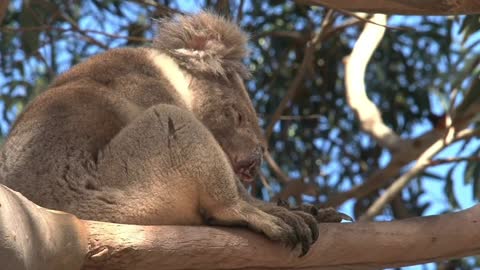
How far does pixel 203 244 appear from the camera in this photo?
2.95m

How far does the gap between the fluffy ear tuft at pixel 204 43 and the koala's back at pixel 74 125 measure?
0.28 m

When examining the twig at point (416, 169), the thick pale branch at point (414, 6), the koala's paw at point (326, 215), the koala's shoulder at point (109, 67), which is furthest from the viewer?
the twig at point (416, 169)

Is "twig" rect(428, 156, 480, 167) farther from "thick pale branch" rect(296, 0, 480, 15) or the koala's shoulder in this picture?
"thick pale branch" rect(296, 0, 480, 15)

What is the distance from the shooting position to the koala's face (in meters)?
3.92

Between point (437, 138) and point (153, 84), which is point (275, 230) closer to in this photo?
point (153, 84)

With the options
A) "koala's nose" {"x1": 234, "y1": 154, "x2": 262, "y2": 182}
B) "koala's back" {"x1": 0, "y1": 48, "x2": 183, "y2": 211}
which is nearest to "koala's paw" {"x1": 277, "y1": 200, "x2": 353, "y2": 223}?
"koala's nose" {"x1": 234, "y1": 154, "x2": 262, "y2": 182}

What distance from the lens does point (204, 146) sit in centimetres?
322

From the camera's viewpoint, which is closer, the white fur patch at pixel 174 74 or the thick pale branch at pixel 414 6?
the thick pale branch at pixel 414 6

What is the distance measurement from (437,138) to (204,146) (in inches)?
Result: 120

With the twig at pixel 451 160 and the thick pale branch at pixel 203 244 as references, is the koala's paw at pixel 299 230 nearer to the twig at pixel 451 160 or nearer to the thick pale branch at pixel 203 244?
the thick pale branch at pixel 203 244

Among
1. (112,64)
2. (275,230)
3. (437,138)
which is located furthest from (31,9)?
(275,230)

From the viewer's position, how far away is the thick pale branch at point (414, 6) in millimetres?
3125

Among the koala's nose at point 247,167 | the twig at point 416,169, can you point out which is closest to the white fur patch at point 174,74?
the koala's nose at point 247,167

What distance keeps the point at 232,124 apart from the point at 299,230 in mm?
911
